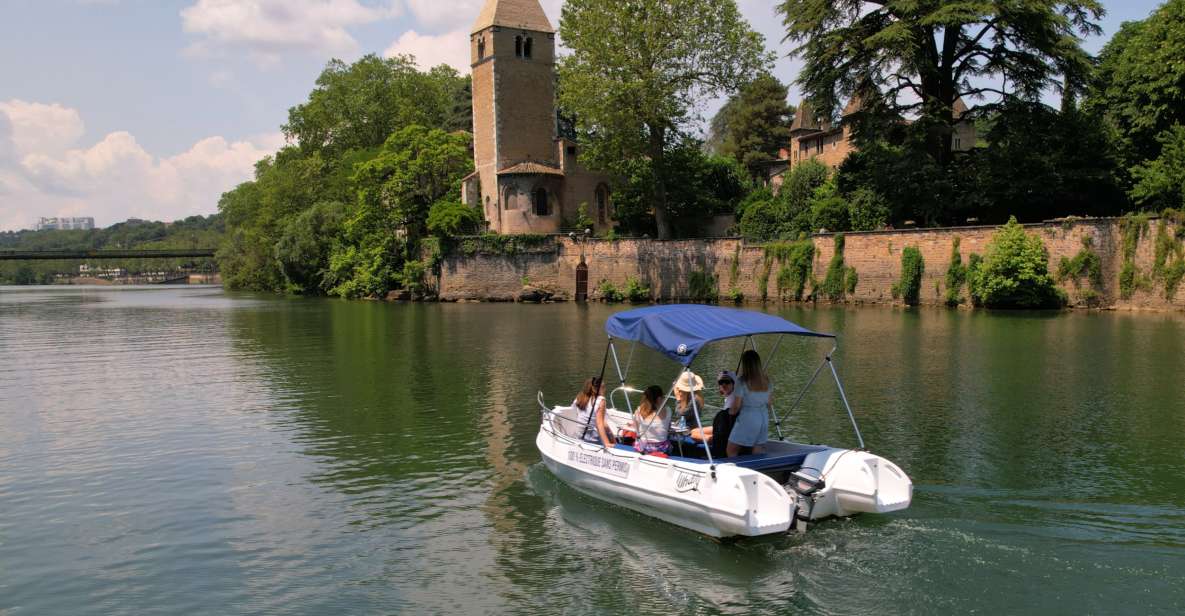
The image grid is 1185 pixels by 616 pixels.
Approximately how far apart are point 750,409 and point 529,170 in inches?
1842

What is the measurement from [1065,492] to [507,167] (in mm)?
49427

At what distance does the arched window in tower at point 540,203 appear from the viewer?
190ft

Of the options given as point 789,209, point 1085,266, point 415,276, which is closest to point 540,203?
point 415,276

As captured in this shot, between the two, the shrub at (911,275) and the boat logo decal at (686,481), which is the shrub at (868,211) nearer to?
the shrub at (911,275)

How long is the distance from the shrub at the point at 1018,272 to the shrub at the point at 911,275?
11.0 feet

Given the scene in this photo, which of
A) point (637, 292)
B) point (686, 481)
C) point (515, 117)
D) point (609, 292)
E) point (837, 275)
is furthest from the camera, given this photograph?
point (515, 117)

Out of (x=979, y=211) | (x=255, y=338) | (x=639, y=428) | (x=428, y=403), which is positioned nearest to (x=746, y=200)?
(x=979, y=211)

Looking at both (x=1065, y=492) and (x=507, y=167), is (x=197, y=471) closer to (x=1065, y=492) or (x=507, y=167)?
(x=1065, y=492)

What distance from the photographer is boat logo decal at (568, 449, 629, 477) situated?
11.9 metres

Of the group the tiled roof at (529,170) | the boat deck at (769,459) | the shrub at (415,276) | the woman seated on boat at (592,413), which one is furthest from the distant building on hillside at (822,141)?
the boat deck at (769,459)

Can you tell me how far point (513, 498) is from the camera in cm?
1279

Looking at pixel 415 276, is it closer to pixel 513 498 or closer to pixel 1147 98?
pixel 1147 98

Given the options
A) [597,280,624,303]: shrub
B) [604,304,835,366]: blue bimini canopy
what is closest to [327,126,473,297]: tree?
[597,280,624,303]: shrub

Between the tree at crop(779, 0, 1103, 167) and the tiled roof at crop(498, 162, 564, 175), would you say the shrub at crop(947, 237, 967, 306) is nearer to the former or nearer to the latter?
the tree at crop(779, 0, 1103, 167)
